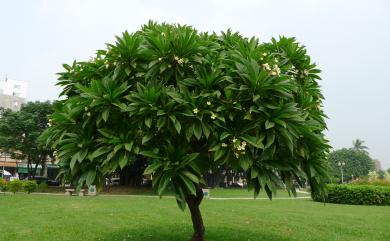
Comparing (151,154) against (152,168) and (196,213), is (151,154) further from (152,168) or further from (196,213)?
(196,213)

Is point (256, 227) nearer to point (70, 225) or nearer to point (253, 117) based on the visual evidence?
point (70, 225)

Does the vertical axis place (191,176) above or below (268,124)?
below

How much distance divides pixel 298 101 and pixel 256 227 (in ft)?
20.8

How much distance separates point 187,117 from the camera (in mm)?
5387

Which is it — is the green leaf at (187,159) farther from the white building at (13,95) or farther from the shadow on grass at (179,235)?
the white building at (13,95)

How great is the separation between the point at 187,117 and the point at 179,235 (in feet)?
16.0

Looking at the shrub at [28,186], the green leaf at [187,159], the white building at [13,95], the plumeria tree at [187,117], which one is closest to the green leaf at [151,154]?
the plumeria tree at [187,117]

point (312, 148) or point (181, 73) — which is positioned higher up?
point (181, 73)

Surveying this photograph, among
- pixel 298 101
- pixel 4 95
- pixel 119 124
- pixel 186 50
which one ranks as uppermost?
pixel 4 95

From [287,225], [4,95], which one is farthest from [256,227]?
[4,95]

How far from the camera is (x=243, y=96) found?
5.39 m

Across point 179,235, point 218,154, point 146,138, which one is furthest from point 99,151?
point 179,235

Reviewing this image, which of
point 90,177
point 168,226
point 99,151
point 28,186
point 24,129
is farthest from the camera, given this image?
point 24,129

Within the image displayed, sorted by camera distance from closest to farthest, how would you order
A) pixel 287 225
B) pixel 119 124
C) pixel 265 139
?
pixel 265 139, pixel 119 124, pixel 287 225
